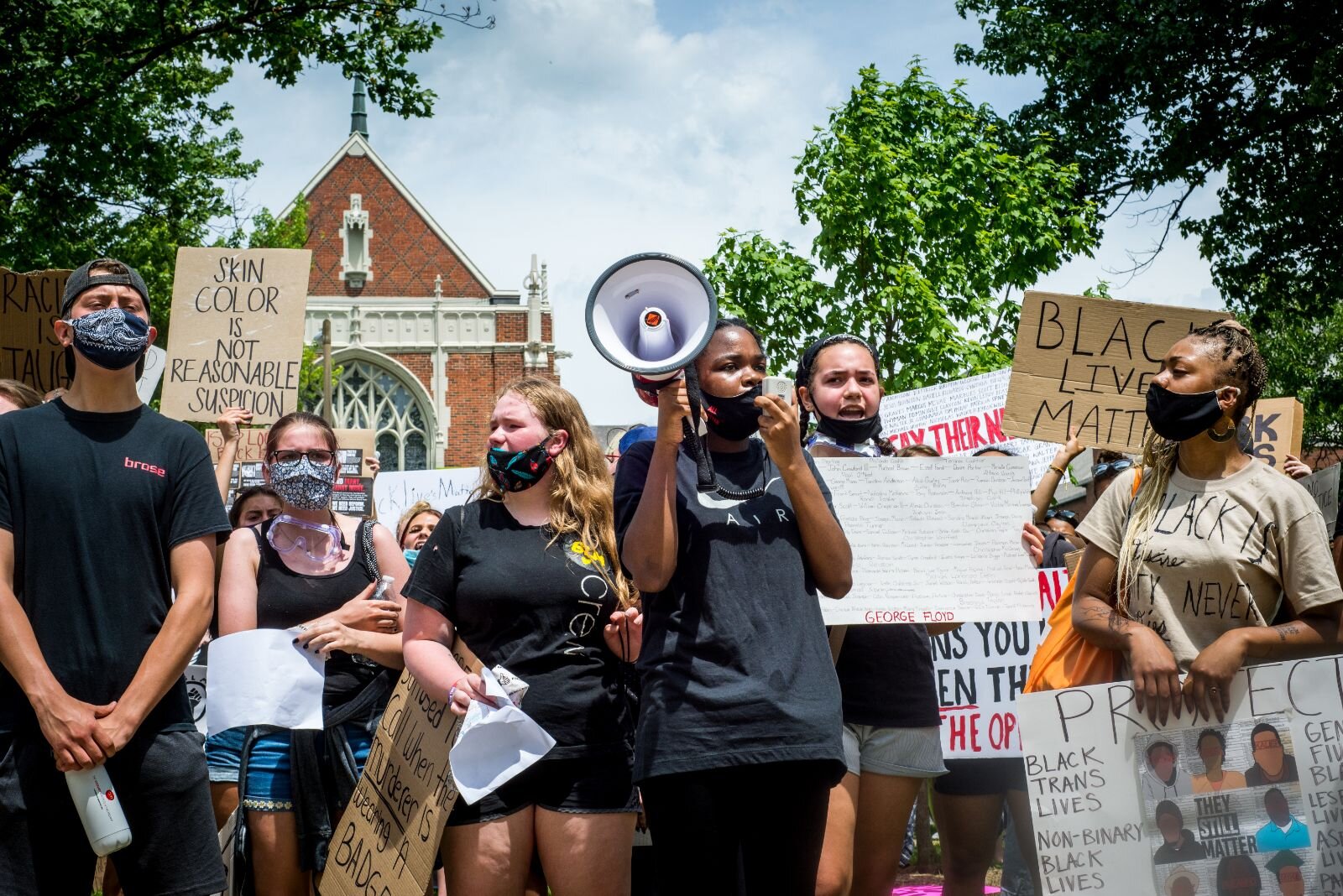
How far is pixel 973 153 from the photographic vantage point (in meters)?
12.8

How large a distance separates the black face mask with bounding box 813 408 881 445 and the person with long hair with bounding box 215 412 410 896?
1.48 meters

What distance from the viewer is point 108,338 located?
10.6 ft

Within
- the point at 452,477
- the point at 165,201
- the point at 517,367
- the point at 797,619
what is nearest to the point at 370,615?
the point at 797,619

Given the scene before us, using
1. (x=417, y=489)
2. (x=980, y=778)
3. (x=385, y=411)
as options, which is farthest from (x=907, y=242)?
(x=385, y=411)

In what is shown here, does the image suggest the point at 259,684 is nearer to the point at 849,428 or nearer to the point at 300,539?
the point at 300,539

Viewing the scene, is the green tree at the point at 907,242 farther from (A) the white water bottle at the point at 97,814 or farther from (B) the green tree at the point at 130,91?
(A) the white water bottle at the point at 97,814

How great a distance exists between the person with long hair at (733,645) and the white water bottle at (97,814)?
1.18 m

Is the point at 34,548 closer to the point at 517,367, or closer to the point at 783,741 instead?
the point at 783,741

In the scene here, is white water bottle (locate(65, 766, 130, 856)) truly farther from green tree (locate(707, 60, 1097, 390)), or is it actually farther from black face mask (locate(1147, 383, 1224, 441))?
green tree (locate(707, 60, 1097, 390))

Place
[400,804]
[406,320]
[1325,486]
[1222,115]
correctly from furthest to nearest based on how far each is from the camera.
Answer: [406,320] → [1222,115] → [1325,486] → [400,804]

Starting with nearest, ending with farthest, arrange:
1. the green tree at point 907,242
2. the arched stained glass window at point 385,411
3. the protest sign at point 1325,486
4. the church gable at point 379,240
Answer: the protest sign at point 1325,486 < the green tree at point 907,242 < the arched stained glass window at point 385,411 < the church gable at point 379,240

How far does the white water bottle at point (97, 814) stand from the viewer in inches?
116

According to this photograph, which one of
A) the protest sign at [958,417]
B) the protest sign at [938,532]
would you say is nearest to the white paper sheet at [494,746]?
the protest sign at [938,532]

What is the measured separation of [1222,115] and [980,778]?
1454cm
